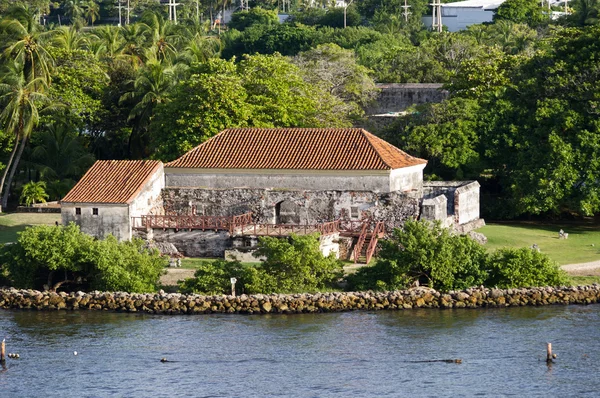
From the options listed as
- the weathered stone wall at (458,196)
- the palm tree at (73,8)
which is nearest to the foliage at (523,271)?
the weathered stone wall at (458,196)

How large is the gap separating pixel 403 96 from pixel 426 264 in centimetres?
3582

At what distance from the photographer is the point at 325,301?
1986 inches

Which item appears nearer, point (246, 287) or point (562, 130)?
point (246, 287)

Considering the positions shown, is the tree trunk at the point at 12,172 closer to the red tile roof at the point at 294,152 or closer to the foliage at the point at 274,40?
the red tile roof at the point at 294,152

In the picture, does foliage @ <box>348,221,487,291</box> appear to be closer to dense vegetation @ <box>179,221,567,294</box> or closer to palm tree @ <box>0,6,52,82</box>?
dense vegetation @ <box>179,221,567,294</box>

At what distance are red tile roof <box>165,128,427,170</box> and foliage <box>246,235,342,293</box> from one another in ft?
23.4

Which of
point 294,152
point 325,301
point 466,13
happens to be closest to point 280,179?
point 294,152

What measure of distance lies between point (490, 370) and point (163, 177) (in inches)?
846

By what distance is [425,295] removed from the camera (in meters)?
50.9

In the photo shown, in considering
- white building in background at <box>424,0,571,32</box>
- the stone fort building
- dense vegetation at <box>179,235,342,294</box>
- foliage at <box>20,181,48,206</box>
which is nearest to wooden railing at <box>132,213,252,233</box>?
the stone fort building

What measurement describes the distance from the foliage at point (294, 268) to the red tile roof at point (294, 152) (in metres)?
7.14

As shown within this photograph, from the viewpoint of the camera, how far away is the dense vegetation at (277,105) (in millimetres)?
63312

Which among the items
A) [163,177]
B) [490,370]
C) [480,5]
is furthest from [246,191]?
[480,5]

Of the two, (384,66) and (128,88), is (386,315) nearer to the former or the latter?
(128,88)
